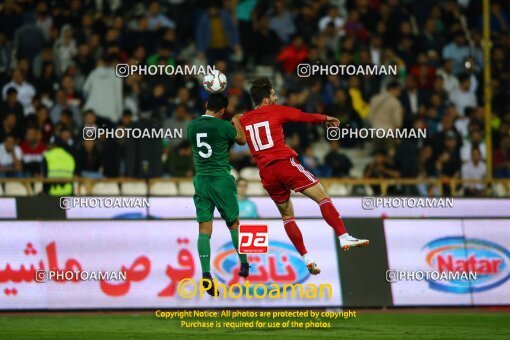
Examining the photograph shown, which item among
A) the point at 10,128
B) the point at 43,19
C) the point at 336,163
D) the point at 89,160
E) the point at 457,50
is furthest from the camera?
the point at 457,50

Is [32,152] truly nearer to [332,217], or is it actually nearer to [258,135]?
[258,135]

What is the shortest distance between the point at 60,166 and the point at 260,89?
22.0 ft

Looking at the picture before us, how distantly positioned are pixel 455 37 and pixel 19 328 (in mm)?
14613

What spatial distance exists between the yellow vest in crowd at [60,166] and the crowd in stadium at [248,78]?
0.21 m

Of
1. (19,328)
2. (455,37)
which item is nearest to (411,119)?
(455,37)

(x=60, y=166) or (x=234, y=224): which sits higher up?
(x=60, y=166)

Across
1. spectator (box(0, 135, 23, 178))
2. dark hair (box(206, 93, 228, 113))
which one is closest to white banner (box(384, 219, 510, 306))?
dark hair (box(206, 93, 228, 113))

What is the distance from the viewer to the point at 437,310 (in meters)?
18.5

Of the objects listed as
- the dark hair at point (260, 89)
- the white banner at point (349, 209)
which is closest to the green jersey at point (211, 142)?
the dark hair at point (260, 89)

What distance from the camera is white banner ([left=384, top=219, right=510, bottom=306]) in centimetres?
1834

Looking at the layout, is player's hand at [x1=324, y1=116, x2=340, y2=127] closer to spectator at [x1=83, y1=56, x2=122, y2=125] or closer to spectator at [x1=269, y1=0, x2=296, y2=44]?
spectator at [x1=83, y1=56, x2=122, y2=125]

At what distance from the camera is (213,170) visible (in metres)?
16.0

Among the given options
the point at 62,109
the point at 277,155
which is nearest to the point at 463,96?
the point at 62,109

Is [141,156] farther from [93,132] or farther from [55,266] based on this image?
[55,266]
